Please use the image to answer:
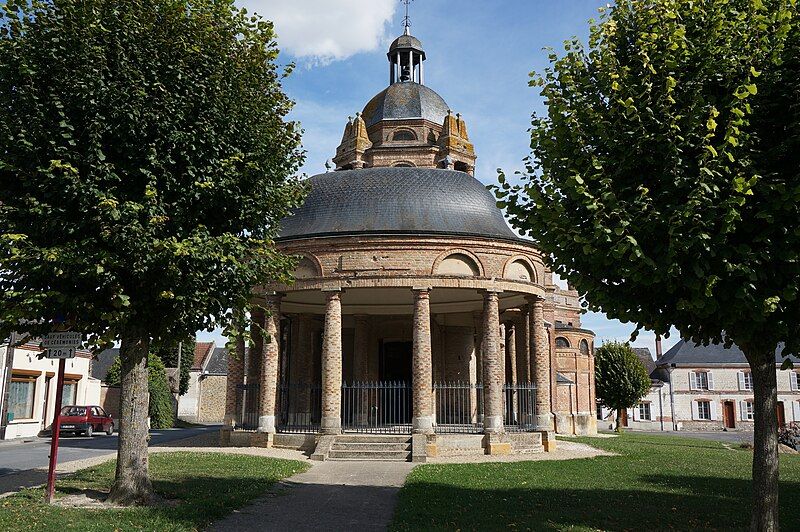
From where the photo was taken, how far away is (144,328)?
1023cm

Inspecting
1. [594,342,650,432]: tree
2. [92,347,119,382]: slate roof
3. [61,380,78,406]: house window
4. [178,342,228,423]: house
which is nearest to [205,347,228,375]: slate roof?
[178,342,228,423]: house

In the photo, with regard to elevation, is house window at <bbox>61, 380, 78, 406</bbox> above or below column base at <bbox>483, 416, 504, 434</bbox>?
above

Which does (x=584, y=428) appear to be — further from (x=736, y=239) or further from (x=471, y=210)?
(x=736, y=239)

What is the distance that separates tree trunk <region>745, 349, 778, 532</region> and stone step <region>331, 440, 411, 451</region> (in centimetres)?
1123

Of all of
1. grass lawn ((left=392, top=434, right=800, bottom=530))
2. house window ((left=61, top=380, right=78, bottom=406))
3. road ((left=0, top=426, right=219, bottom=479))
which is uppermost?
house window ((left=61, top=380, right=78, bottom=406))

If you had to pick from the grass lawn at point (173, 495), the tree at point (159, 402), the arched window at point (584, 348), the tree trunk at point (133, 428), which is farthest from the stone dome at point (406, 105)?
the tree trunk at point (133, 428)

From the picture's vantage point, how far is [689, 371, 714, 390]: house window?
51438 mm

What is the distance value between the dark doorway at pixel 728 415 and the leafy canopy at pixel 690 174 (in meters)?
49.2

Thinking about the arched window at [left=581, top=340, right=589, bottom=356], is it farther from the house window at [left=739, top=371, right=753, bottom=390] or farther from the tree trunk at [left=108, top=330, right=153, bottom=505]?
the tree trunk at [left=108, top=330, right=153, bottom=505]

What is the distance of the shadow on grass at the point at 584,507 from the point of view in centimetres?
880

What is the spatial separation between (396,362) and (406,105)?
1333 cm

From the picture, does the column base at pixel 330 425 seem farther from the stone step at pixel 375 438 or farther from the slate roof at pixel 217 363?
the slate roof at pixel 217 363

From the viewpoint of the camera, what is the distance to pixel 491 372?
745 inches

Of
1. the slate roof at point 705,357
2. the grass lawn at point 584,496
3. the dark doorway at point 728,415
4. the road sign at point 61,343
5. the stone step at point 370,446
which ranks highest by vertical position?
the slate roof at point 705,357
